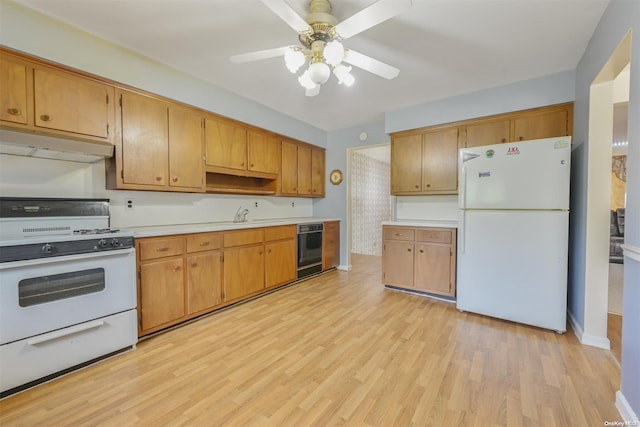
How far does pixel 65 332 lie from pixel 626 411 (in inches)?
131

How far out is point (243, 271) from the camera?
310 centimetres

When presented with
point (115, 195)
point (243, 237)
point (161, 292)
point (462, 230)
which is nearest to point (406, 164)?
point (462, 230)

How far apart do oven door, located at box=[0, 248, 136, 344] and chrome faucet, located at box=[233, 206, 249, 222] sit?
166 cm

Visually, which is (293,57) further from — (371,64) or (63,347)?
(63,347)

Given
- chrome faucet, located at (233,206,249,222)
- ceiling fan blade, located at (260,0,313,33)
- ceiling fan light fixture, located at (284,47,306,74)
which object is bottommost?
chrome faucet, located at (233,206,249,222)

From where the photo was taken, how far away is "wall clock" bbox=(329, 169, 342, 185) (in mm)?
4765

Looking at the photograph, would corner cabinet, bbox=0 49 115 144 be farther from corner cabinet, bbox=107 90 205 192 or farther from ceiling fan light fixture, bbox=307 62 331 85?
ceiling fan light fixture, bbox=307 62 331 85

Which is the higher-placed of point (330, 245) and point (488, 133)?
point (488, 133)

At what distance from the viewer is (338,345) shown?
2213 mm

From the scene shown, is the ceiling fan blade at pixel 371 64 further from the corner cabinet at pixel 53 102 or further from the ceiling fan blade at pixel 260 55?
the corner cabinet at pixel 53 102

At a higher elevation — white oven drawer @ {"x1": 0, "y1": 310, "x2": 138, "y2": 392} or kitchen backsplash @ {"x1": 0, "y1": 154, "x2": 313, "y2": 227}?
kitchen backsplash @ {"x1": 0, "y1": 154, "x2": 313, "y2": 227}

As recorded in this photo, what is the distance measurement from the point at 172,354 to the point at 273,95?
2.86 m

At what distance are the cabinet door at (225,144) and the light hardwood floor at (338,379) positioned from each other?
1.75 meters

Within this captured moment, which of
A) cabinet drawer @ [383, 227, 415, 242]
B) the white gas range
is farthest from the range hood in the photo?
cabinet drawer @ [383, 227, 415, 242]
